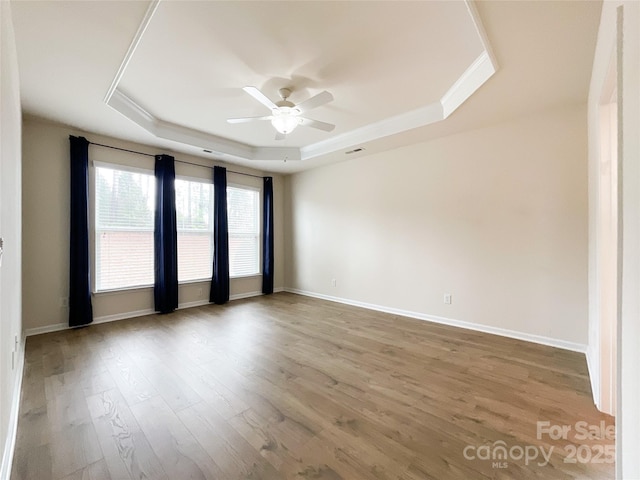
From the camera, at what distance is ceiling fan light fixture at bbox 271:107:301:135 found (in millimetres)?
2717

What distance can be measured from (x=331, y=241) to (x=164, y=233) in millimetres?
2868

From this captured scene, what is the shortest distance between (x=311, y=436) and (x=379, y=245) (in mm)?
3240

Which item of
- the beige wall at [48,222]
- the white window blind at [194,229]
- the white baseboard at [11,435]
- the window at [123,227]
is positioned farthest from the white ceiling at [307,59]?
the white baseboard at [11,435]

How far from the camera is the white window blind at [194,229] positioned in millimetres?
4621

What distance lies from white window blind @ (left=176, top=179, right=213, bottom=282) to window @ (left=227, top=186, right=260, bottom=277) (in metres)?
0.45

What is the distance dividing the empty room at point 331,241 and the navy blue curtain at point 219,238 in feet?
0.22

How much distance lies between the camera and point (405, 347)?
2936 millimetres

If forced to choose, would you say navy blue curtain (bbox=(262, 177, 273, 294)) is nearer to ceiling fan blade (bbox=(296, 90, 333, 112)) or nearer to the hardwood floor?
the hardwood floor

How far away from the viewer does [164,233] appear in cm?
427

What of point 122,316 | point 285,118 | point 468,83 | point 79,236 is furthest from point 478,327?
point 79,236

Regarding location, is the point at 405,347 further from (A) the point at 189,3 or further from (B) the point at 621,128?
(A) the point at 189,3

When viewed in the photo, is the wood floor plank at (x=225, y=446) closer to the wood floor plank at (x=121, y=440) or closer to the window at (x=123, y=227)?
the wood floor plank at (x=121, y=440)

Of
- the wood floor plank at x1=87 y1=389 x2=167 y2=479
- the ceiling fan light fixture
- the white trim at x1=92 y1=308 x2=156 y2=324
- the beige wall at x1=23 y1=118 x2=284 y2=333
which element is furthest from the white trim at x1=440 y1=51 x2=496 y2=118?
the white trim at x1=92 y1=308 x2=156 y2=324

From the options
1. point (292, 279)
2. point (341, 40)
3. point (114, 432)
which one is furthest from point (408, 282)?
point (114, 432)
